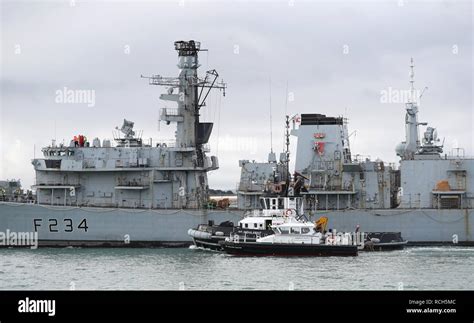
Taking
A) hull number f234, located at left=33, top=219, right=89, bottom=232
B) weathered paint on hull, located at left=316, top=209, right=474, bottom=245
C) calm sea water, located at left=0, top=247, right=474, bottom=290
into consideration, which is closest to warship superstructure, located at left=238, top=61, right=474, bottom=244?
weathered paint on hull, located at left=316, top=209, right=474, bottom=245

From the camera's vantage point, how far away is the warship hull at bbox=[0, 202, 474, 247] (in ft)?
161

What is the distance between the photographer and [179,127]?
5319 centimetres

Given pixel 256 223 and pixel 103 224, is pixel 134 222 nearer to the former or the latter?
pixel 103 224

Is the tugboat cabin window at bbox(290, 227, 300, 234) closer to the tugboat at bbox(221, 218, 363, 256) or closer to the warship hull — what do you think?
the tugboat at bbox(221, 218, 363, 256)

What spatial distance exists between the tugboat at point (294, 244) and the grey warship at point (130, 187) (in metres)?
7.01

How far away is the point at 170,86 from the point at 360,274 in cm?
2289

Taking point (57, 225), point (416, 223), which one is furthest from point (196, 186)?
point (416, 223)

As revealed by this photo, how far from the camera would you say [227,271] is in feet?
119

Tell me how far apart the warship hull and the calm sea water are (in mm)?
3024

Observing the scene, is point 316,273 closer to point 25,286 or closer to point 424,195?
point 25,286

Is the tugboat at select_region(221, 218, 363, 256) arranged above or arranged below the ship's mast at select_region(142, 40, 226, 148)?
below

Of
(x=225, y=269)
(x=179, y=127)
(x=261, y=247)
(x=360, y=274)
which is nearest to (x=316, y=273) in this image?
(x=360, y=274)

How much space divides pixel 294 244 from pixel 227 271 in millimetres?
7664

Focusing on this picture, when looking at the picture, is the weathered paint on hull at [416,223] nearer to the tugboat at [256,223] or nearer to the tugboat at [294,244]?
the tugboat at [256,223]
